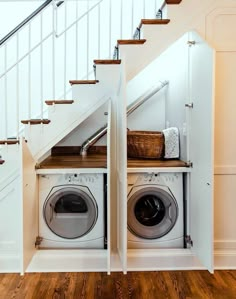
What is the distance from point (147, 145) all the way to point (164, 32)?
1164 mm

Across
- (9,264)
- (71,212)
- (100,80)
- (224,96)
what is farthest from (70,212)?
(224,96)

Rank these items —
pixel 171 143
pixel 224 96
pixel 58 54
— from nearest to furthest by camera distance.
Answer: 1. pixel 224 96
2. pixel 171 143
3. pixel 58 54

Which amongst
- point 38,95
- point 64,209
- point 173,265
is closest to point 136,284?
point 173,265

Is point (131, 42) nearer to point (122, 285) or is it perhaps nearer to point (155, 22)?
point (155, 22)

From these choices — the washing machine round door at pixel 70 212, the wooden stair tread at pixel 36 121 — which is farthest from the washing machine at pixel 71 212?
the wooden stair tread at pixel 36 121

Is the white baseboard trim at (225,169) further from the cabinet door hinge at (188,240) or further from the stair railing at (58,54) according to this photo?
the stair railing at (58,54)

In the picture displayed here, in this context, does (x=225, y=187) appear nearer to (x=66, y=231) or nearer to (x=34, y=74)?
(x=66, y=231)

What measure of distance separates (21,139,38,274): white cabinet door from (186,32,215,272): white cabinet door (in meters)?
1.49

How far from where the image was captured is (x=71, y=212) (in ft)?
11.7

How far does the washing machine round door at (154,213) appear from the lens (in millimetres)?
3471

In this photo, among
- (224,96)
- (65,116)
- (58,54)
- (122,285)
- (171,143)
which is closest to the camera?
(122,285)

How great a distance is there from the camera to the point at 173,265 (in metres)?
3.27

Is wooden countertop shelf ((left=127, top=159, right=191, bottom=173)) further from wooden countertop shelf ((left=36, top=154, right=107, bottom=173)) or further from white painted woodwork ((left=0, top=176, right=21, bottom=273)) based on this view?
white painted woodwork ((left=0, top=176, right=21, bottom=273))

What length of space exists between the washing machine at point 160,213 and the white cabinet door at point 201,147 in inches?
5.9
